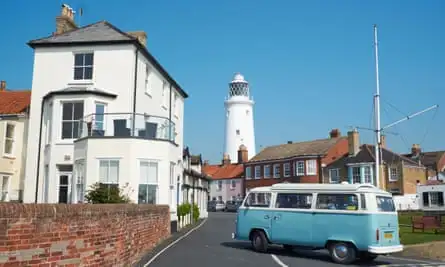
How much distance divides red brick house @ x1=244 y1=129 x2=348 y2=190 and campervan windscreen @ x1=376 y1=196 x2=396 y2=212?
43.3m

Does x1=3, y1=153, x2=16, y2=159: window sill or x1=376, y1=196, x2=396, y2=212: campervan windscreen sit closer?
x1=376, y1=196, x2=396, y2=212: campervan windscreen

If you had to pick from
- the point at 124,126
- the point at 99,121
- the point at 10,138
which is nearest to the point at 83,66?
the point at 99,121

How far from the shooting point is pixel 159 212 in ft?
60.9

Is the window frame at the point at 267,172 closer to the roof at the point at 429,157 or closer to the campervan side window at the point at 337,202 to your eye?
the roof at the point at 429,157

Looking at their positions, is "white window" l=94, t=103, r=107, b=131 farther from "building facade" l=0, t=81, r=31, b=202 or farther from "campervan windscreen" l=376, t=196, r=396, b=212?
"campervan windscreen" l=376, t=196, r=396, b=212

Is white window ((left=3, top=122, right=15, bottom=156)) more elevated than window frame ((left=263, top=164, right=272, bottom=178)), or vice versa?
window frame ((left=263, top=164, right=272, bottom=178))

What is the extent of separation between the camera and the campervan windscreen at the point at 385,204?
1533 centimetres

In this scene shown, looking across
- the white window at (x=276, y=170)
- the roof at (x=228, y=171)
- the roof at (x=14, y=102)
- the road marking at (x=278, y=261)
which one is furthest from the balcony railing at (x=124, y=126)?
the roof at (x=228, y=171)

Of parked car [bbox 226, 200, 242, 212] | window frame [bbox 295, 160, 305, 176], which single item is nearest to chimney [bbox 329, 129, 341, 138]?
window frame [bbox 295, 160, 305, 176]

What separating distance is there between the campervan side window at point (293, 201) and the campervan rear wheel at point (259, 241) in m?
1.21

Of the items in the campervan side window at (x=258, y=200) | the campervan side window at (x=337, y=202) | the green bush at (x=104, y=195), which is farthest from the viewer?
the green bush at (x=104, y=195)

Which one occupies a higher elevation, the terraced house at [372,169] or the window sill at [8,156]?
the terraced house at [372,169]

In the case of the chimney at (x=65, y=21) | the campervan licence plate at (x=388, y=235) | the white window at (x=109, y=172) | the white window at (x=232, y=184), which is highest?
the chimney at (x=65, y=21)

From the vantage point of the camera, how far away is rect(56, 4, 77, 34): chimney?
2714cm
